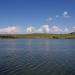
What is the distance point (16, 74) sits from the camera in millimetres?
26547

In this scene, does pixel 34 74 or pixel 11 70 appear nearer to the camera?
pixel 34 74

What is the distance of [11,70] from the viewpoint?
29062mm

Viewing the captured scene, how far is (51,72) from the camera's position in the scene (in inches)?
1111

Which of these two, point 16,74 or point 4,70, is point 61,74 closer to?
point 16,74

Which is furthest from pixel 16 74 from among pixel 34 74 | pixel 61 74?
pixel 61 74

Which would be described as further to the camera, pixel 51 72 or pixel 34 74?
pixel 51 72

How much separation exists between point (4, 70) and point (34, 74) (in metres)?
5.73

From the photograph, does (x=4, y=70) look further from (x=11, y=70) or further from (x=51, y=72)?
(x=51, y=72)

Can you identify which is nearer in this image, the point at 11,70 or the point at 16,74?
the point at 16,74

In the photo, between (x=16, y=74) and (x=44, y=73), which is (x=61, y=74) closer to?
(x=44, y=73)

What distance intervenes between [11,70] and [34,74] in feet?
15.7

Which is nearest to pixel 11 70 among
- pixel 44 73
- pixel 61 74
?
pixel 44 73

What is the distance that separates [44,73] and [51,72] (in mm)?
1543

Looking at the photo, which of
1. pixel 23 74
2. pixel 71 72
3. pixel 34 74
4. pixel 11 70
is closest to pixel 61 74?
pixel 71 72
